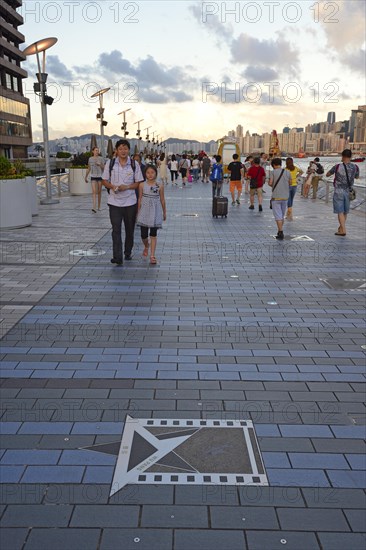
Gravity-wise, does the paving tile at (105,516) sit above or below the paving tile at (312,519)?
above

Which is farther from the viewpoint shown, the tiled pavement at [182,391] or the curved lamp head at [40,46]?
the curved lamp head at [40,46]

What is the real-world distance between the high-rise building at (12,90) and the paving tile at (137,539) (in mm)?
71863

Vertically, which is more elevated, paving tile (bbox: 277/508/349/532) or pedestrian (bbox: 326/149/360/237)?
pedestrian (bbox: 326/149/360/237)

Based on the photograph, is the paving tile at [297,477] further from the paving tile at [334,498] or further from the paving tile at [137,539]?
the paving tile at [137,539]

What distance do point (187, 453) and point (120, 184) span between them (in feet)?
18.6

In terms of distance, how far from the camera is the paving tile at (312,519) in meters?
2.60

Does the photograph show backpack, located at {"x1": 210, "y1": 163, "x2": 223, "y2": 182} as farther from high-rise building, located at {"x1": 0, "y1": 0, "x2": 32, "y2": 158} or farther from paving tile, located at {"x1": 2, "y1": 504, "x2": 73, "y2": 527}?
high-rise building, located at {"x1": 0, "y1": 0, "x2": 32, "y2": 158}

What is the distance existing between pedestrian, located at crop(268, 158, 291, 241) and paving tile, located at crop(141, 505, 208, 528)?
8.76 metres

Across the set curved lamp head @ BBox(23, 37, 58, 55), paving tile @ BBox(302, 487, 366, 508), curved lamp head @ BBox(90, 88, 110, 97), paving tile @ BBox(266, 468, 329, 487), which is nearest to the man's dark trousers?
paving tile @ BBox(266, 468, 329, 487)

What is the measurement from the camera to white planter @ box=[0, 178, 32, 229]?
11.6 metres

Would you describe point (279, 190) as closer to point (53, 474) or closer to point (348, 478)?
point (348, 478)

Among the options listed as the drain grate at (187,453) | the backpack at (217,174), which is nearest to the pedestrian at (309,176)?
the backpack at (217,174)

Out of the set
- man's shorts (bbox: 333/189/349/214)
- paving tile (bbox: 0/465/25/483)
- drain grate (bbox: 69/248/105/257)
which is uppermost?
man's shorts (bbox: 333/189/349/214)

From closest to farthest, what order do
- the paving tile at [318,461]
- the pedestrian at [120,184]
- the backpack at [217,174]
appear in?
the paving tile at [318,461] < the pedestrian at [120,184] < the backpack at [217,174]
